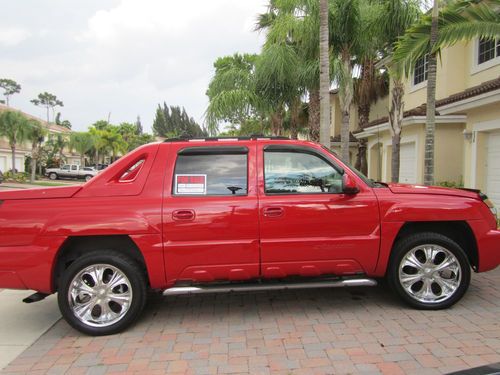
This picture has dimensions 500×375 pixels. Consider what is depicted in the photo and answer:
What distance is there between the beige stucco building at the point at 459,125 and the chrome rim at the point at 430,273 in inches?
229

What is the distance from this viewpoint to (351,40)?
1070 cm

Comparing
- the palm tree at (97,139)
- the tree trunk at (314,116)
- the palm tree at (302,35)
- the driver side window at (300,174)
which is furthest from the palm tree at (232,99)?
the palm tree at (97,139)

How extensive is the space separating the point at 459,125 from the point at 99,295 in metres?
12.3

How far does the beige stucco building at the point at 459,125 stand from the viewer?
9.64 meters

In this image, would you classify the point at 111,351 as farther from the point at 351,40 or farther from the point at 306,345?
the point at 351,40

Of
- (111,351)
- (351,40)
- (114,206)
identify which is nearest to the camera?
(111,351)

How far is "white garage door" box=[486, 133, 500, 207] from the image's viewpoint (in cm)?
959

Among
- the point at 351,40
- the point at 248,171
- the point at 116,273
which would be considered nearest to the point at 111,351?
the point at 116,273

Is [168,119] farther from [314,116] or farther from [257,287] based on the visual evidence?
[257,287]

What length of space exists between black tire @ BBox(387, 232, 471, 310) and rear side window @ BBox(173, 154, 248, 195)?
174 centimetres

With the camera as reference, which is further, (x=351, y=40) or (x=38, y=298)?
(x=351, y=40)

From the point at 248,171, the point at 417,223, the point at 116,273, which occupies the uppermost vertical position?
the point at 248,171

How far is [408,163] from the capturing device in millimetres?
14227

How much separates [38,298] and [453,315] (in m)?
4.21
